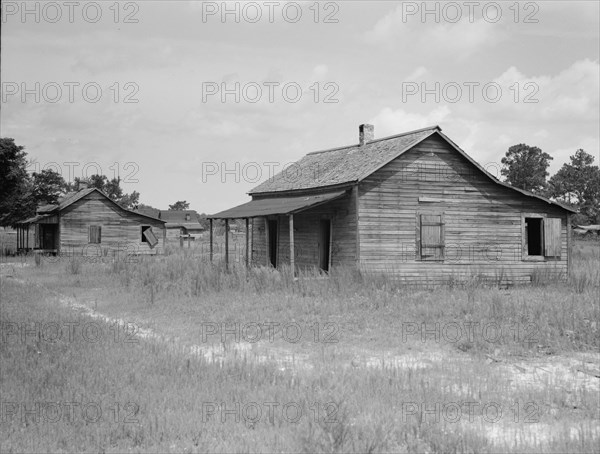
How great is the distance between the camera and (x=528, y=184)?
6662 centimetres

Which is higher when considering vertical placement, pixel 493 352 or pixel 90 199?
pixel 90 199

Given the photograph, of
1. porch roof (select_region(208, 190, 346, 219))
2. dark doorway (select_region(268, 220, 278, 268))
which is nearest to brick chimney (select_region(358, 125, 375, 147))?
porch roof (select_region(208, 190, 346, 219))

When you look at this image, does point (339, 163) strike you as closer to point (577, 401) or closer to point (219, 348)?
point (219, 348)

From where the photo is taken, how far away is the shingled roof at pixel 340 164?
68.6 feet

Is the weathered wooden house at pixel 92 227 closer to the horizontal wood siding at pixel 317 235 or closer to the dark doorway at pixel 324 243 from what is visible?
the horizontal wood siding at pixel 317 235

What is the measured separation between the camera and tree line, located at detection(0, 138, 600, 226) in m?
38.3

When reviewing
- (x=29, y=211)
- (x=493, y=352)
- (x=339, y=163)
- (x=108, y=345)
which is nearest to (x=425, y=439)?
(x=493, y=352)

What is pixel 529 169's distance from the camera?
67.1 m

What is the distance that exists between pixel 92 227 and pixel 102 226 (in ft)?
2.21

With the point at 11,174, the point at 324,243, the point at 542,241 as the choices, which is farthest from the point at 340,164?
the point at 11,174

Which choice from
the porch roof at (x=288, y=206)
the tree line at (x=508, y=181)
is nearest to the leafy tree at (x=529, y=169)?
the tree line at (x=508, y=181)

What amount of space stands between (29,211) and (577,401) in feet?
143

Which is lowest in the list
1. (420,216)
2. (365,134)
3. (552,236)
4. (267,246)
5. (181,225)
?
(267,246)

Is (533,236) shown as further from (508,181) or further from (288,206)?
(508,181)
